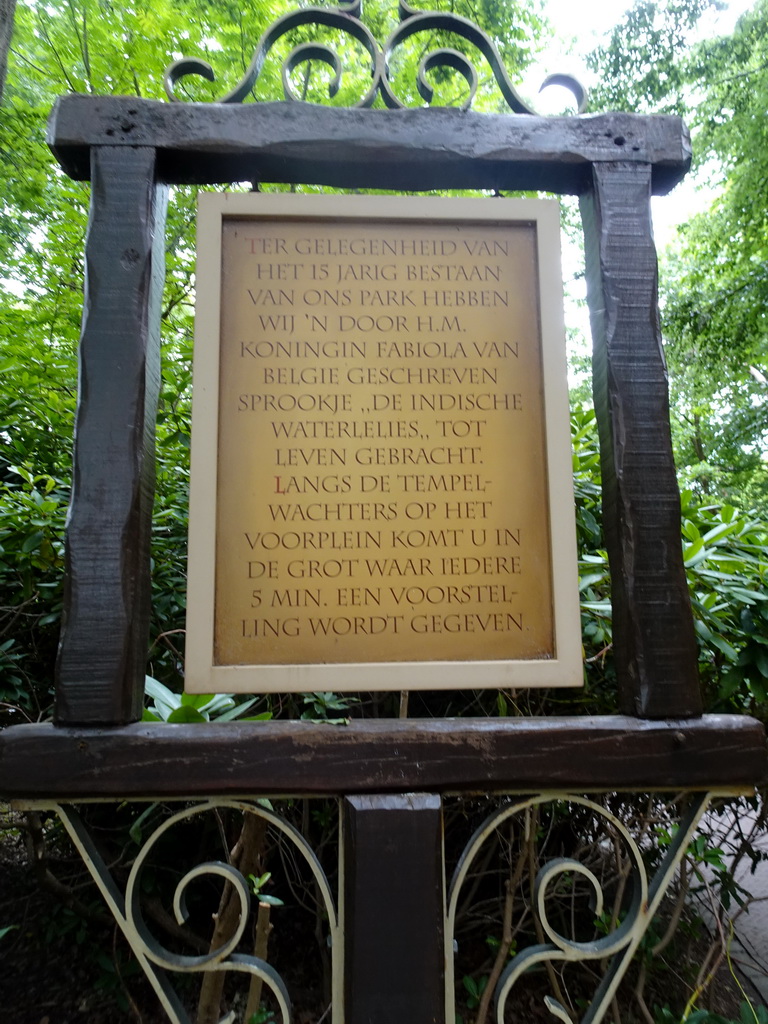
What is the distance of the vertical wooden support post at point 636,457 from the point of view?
4.44 ft

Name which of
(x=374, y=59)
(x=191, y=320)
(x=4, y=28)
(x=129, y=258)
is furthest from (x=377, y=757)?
(x=191, y=320)

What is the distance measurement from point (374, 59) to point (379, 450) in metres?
1.04

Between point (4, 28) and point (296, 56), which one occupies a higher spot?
point (4, 28)

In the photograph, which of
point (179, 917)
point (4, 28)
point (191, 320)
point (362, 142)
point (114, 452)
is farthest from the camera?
point (191, 320)

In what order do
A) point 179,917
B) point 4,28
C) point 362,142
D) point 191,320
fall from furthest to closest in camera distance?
point 191,320 < point 4,28 < point 362,142 < point 179,917

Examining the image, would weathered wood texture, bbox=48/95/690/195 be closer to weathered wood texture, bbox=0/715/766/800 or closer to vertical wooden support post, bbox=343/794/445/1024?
weathered wood texture, bbox=0/715/766/800

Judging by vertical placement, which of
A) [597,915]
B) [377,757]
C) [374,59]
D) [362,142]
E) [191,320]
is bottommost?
[597,915]

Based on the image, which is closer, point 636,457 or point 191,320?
point 636,457

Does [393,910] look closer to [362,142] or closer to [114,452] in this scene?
[114,452]

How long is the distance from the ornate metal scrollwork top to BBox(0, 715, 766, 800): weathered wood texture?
1553 millimetres

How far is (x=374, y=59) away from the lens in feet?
5.06

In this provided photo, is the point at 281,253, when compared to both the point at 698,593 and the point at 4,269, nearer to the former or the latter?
the point at 698,593

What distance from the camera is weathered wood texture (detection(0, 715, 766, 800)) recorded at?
4.04 ft

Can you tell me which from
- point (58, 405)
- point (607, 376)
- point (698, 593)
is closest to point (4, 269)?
point (58, 405)
